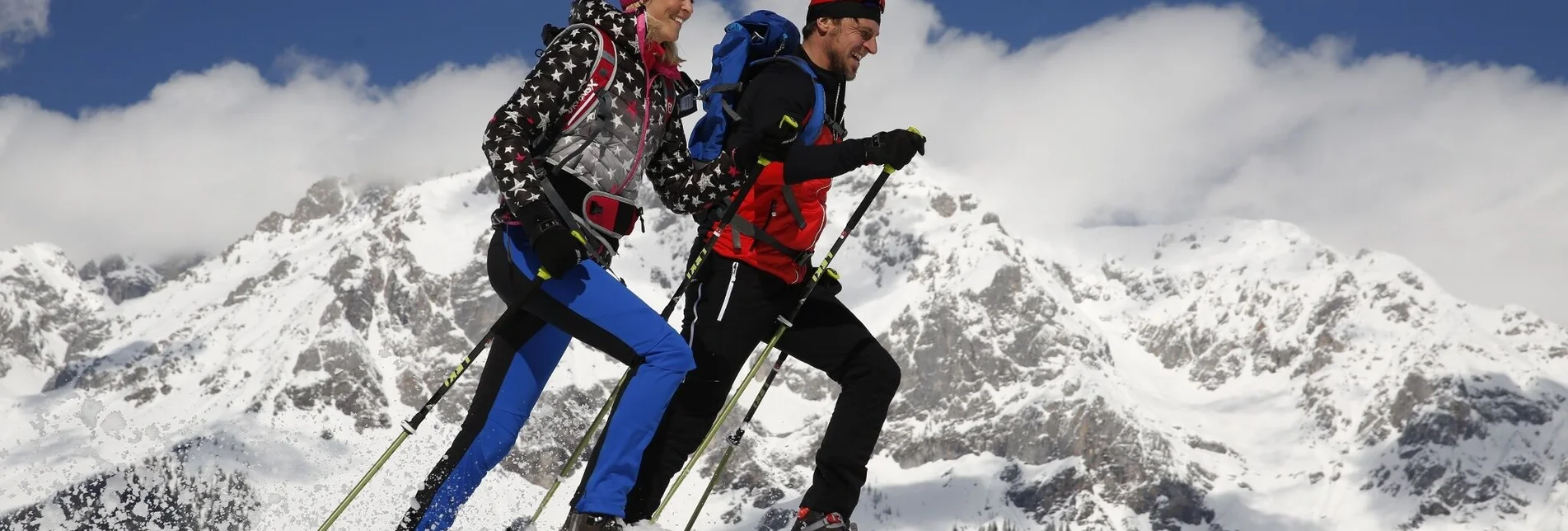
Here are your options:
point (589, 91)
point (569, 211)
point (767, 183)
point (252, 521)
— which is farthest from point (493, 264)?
point (252, 521)

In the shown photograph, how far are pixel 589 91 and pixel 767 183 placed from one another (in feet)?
4.84

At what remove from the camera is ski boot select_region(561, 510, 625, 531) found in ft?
23.3

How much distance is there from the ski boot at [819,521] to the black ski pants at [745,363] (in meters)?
0.04

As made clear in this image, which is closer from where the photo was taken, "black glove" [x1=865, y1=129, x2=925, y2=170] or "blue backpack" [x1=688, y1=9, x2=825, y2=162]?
"black glove" [x1=865, y1=129, x2=925, y2=170]

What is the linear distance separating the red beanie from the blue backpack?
12.4 inches

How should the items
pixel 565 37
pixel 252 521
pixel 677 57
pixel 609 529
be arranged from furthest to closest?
pixel 252 521 < pixel 677 57 < pixel 565 37 < pixel 609 529

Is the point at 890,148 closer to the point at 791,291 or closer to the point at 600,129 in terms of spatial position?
the point at 791,291

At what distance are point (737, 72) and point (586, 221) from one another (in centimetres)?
138

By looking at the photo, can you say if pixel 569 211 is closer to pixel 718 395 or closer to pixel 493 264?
pixel 493 264

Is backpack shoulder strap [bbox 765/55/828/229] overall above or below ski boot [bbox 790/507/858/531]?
above

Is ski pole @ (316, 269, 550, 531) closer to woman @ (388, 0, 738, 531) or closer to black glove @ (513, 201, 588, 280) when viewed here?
woman @ (388, 0, 738, 531)

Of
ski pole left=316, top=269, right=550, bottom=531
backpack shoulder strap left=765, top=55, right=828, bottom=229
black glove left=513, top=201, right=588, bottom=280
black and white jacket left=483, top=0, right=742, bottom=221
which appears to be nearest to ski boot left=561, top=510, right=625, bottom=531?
ski pole left=316, top=269, right=550, bottom=531

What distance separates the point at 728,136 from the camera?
8.28 metres

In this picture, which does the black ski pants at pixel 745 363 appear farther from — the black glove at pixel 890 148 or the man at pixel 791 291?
the black glove at pixel 890 148
